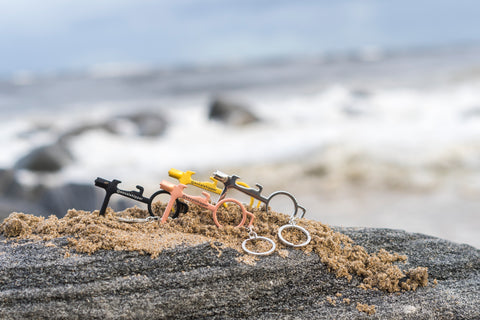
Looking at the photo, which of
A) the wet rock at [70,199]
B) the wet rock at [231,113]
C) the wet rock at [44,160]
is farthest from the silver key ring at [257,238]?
the wet rock at [231,113]

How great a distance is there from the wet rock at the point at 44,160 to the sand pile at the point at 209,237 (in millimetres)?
7361

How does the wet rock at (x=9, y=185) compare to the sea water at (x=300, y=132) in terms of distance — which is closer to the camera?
the wet rock at (x=9, y=185)

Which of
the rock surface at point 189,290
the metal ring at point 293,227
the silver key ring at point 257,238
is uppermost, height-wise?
the metal ring at point 293,227

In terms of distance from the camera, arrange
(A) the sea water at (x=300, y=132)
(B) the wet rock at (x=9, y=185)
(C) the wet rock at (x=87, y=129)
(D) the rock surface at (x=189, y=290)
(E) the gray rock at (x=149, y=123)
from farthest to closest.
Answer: (E) the gray rock at (x=149, y=123) < (C) the wet rock at (x=87, y=129) < (A) the sea water at (x=300, y=132) < (B) the wet rock at (x=9, y=185) < (D) the rock surface at (x=189, y=290)

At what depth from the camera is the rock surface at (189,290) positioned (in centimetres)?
228

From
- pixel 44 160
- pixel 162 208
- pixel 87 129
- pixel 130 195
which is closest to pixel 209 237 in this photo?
pixel 162 208

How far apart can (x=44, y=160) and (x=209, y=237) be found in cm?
815

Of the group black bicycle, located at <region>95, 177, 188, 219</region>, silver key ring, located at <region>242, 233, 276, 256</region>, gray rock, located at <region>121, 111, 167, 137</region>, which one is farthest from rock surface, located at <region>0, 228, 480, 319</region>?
gray rock, located at <region>121, 111, 167, 137</region>

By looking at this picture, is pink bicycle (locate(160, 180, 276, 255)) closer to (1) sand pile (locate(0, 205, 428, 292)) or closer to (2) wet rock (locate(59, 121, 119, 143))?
(1) sand pile (locate(0, 205, 428, 292))

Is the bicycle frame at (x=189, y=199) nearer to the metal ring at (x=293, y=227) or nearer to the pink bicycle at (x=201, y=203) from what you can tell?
the pink bicycle at (x=201, y=203)

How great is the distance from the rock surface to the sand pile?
54mm

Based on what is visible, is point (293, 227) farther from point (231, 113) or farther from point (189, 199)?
point (231, 113)

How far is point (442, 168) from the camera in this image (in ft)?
29.0

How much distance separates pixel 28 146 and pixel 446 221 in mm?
11371
